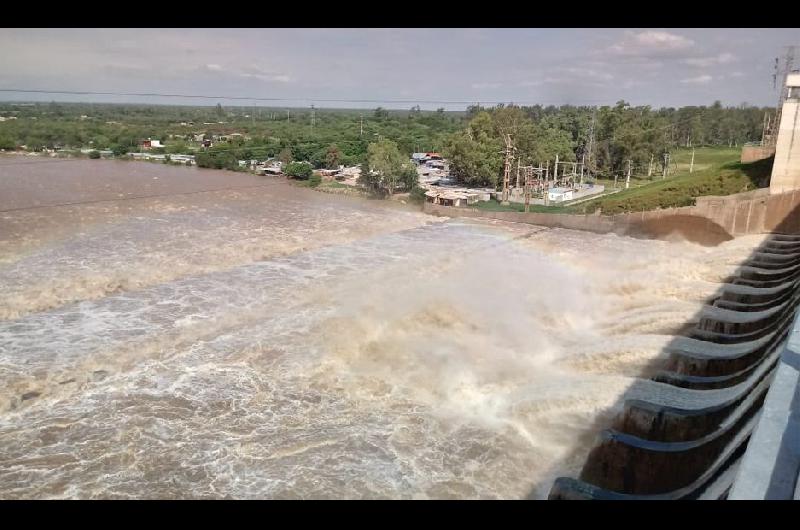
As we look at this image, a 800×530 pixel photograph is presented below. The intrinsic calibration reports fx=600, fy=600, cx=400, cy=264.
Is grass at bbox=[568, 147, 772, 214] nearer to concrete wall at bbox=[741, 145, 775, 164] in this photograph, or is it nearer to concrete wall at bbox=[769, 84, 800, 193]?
concrete wall at bbox=[741, 145, 775, 164]

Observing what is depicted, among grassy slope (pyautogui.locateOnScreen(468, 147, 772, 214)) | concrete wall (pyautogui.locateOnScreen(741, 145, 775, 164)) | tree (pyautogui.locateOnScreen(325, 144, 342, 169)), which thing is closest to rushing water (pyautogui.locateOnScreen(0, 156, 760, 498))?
grassy slope (pyautogui.locateOnScreen(468, 147, 772, 214))

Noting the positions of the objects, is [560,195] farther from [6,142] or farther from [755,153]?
[6,142]

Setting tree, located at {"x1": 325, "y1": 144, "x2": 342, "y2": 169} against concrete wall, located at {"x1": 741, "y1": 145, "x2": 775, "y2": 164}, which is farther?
tree, located at {"x1": 325, "y1": 144, "x2": 342, "y2": 169}


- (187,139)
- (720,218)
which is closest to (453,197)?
(720,218)

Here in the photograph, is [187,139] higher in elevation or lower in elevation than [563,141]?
lower

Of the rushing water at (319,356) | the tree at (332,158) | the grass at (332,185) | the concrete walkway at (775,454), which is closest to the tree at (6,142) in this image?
the tree at (332,158)

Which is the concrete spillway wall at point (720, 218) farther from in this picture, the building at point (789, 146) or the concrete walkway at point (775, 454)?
the concrete walkway at point (775, 454)

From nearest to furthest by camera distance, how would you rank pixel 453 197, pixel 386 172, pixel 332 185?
1. pixel 453 197
2. pixel 386 172
3. pixel 332 185

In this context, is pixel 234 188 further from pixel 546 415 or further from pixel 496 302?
pixel 546 415
